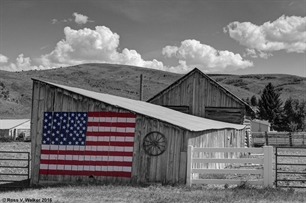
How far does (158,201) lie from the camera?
1194cm

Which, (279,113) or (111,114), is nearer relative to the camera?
(111,114)

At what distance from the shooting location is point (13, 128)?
63.0 meters

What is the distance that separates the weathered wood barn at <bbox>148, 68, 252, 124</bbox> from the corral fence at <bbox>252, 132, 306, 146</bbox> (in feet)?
43.2

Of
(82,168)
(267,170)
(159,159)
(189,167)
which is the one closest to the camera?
(267,170)

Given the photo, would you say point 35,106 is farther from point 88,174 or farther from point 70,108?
point 88,174

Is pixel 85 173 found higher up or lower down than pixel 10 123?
lower down

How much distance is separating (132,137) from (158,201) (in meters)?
4.45

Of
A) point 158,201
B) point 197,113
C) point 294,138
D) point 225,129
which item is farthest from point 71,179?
point 294,138

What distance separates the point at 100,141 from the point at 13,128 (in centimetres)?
5092

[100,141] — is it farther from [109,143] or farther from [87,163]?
[87,163]

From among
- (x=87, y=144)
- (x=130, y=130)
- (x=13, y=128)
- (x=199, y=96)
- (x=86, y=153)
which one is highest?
(x=199, y=96)

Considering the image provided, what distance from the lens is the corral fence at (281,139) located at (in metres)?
44.2

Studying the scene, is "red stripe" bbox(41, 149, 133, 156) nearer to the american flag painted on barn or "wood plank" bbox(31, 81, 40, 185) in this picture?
the american flag painted on barn

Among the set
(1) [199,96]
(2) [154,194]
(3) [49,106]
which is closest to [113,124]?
(3) [49,106]
